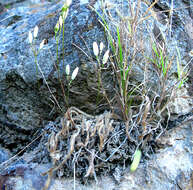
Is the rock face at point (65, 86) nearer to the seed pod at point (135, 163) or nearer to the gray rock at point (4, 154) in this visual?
the gray rock at point (4, 154)

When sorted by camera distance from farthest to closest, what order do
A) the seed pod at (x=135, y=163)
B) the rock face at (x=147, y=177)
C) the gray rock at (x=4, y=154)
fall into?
the gray rock at (x=4, y=154) → the rock face at (x=147, y=177) → the seed pod at (x=135, y=163)

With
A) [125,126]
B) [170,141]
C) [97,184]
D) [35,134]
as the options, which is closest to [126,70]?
[125,126]

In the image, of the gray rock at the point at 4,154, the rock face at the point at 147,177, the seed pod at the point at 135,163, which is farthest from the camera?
the gray rock at the point at 4,154

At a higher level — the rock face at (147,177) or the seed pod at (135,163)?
the seed pod at (135,163)

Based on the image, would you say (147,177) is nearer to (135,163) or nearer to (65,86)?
(135,163)

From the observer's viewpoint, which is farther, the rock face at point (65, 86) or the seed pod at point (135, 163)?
the rock face at point (65, 86)

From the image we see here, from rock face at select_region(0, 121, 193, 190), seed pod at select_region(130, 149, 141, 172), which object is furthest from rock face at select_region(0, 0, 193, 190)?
seed pod at select_region(130, 149, 141, 172)

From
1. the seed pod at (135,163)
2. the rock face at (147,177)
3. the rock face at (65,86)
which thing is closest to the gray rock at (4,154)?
the rock face at (65,86)

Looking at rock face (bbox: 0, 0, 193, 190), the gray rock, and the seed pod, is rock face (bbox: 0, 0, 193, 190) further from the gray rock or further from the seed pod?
the seed pod

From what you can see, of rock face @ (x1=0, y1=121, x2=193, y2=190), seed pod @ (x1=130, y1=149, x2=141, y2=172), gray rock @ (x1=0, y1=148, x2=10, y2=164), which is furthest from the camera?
gray rock @ (x1=0, y1=148, x2=10, y2=164)

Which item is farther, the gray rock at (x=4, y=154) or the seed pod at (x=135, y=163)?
the gray rock at (x=4, y=154)

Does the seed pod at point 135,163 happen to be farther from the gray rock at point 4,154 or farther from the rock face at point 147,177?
the gray rock at point 4,154
